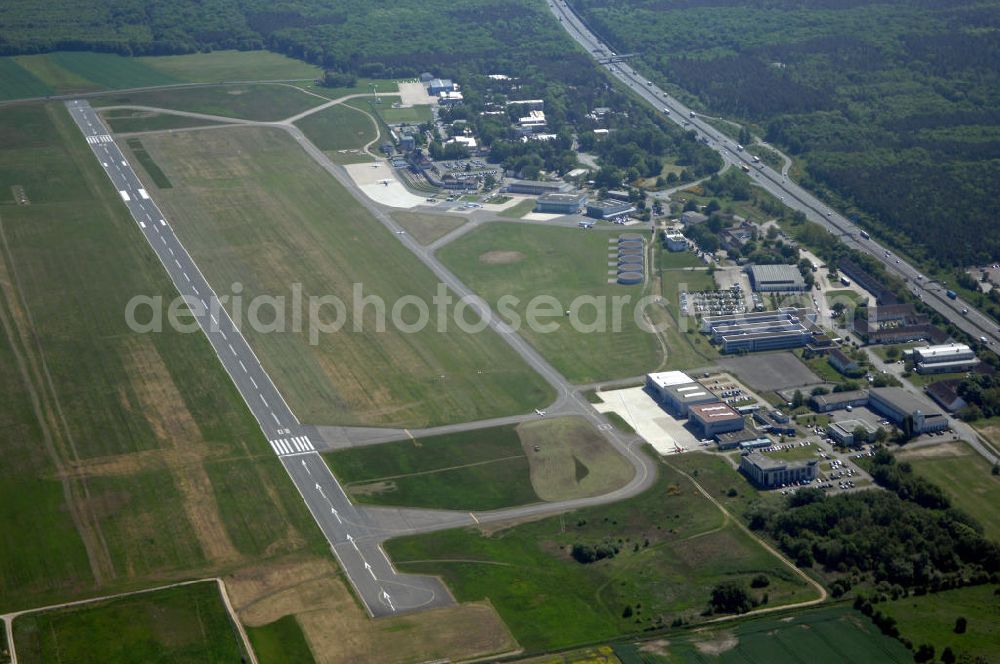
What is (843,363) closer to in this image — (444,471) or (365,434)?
(444,471)

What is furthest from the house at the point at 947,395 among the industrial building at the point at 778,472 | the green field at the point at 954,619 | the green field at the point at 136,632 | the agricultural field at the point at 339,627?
the green field at the point at 136,632

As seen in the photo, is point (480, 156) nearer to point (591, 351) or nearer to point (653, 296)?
point (653, 296)

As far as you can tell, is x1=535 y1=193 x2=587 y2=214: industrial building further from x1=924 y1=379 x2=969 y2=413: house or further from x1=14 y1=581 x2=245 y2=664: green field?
x1=14 y1=581 x2=245 y2=664: green field

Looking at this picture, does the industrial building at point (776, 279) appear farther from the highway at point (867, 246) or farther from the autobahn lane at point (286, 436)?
the autobahn lane at point (286, 436)

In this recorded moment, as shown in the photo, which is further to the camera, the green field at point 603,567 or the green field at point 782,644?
the green field at point 603,567

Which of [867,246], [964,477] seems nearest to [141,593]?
[964,477]

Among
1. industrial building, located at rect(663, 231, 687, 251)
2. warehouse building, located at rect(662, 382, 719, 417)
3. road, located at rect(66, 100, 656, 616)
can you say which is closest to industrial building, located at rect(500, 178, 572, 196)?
industrial building, located at rect(663, 231, 687, 251)
